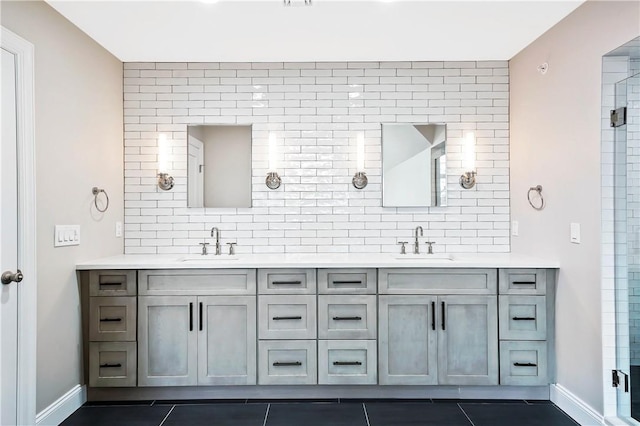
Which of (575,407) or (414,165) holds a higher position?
(414,165)

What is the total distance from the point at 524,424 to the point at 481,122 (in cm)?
217

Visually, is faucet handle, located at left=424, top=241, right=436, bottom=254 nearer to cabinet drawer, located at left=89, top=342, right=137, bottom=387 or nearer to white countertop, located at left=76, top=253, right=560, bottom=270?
white countertop, located at left=76, top=253, right=560, bottom=270

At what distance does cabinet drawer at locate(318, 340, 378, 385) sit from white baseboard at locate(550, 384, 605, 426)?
116cm

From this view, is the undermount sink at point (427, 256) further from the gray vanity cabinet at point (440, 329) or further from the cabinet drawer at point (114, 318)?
the cabinet drawer at point (114, 318)

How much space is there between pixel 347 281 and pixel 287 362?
0.66 metres

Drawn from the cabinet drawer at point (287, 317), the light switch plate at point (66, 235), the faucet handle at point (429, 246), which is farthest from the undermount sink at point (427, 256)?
the light switch plate at point (66, 235)

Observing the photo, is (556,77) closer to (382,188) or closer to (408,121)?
(408,121)

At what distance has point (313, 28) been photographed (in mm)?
2840

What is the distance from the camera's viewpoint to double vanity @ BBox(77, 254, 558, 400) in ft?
9.38

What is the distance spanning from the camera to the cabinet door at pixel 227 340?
2867mm

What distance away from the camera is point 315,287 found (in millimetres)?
2898

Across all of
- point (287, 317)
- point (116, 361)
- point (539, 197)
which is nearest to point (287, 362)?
point (287, 317)

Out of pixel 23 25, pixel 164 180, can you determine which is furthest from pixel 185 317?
pixel 23 25

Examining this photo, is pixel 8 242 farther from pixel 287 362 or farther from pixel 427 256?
pixel 427 256
